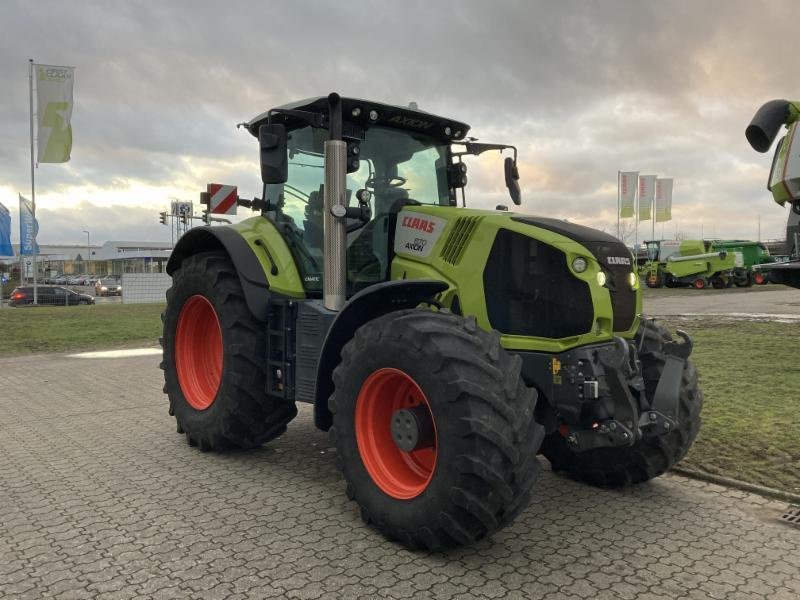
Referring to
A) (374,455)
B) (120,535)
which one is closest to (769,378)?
(374,455)

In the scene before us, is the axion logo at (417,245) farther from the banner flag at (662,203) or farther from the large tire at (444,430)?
the banner flag at (662,203)

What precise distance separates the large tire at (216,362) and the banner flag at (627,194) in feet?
132

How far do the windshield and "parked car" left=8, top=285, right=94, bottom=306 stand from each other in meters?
23.2

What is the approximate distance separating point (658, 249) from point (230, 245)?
34414 mm

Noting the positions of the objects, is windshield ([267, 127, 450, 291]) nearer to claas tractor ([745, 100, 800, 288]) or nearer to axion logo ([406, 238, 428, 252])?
axion logo ([406, 238, 428, 252])

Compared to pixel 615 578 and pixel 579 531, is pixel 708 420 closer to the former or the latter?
pixel 579 531

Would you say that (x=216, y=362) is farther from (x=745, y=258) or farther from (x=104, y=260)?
(x=104, y=260)

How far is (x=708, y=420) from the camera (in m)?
5.35

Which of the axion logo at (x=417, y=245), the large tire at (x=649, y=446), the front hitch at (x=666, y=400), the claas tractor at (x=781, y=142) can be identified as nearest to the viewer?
the front hitch at (x=666, y=400)

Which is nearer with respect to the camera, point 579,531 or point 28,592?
point 28,592

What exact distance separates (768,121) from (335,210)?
14.8 feet

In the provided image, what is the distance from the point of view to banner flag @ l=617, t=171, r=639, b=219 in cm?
4169

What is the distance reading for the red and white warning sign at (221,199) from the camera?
5629mm

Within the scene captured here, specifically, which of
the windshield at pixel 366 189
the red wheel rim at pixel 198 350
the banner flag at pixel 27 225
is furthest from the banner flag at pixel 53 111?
the windshield at pixel 366 189
